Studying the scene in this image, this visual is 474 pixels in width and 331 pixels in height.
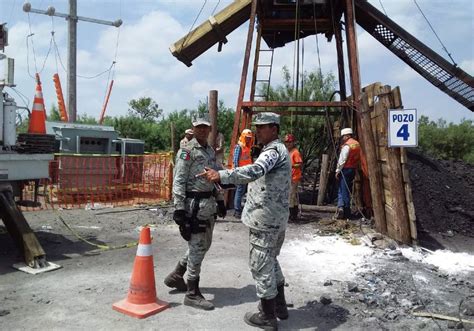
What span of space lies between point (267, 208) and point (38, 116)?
4549mm

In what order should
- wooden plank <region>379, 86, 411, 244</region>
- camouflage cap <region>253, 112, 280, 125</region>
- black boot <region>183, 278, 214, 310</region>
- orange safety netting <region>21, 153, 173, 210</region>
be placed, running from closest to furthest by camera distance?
camouflage cap <region>253, 112, 280, 125</region>
black boot <region>183, 278, 214, 310</region>
wooden plank <region>379, 86, 411, 244</region>
orange safety netting <region>21, 153, 173, 210</region>

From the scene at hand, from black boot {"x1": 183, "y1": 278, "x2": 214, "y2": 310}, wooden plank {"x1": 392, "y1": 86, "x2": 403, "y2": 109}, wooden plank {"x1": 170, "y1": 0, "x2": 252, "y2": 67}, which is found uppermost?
wooden plank {"x1": 170, "y1": 0, "x2": 252, "y2": 67}

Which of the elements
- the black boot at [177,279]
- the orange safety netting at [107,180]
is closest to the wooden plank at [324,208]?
the orange safety netting at [107,180]

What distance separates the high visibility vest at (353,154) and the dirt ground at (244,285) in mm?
1740

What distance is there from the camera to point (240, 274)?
5719 mm

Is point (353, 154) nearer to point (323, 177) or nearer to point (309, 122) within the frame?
point (323, 177)

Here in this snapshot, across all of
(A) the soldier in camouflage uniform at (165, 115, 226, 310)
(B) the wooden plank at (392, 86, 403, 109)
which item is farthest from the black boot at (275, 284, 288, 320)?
(B) the wooden plank at (392, 86, 403, 109)

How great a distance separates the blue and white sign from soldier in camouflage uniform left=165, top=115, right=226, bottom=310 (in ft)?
11.9

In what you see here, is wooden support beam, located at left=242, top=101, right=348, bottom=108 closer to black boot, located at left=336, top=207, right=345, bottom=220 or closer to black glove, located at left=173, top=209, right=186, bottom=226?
black boot, located at left=336, top=207, right=345, bottom=220

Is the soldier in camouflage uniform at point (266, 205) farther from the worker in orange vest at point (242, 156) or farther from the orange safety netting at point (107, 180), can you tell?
the orange safety netting at point (107, 180)

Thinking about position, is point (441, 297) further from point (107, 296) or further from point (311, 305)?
point (107, 296)

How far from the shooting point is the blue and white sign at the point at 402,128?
22.3ft

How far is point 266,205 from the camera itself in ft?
13.4

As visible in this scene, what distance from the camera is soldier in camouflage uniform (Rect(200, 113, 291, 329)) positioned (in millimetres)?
3979
